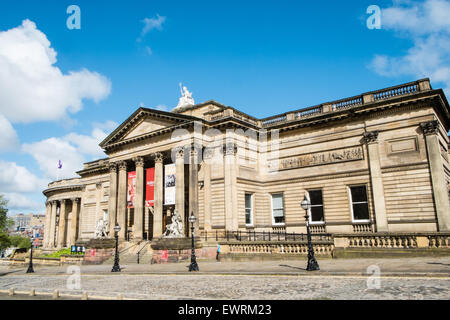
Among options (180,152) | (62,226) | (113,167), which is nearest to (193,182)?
(180,152)

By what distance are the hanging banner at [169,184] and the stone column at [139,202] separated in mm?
3535

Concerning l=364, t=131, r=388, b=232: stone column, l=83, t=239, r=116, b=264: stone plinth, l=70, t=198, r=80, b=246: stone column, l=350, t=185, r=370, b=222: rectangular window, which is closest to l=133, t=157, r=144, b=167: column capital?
l=83, t=239, r=116, b=264: stone plinth

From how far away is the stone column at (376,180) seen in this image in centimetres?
2534

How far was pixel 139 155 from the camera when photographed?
33.7 meters

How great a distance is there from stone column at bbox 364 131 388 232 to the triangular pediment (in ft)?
45.2

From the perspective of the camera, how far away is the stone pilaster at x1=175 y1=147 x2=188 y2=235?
96.1 ft

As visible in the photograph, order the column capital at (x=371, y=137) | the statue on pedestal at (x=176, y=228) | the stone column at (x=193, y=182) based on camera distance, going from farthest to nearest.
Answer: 1. the stone column at (x=193, y=182)
2. the column capital at (x=371, y=137)
3. the statue on pedestal at (x=176, y=228)

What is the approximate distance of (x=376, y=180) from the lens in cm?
2614

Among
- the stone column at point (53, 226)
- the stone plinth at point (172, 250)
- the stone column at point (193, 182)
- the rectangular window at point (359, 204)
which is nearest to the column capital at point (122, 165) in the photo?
the stone column at point (193, 182)

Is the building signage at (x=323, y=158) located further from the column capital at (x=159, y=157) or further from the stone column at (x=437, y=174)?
the column capital at (x=159, y=157)

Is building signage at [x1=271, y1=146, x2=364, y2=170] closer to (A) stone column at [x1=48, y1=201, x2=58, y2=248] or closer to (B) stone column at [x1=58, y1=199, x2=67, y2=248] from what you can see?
(B) stone column at [x1=58, y1=199, x2=67, y2=248]

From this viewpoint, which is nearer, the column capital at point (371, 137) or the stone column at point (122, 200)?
the column capital at point (371, 137)
